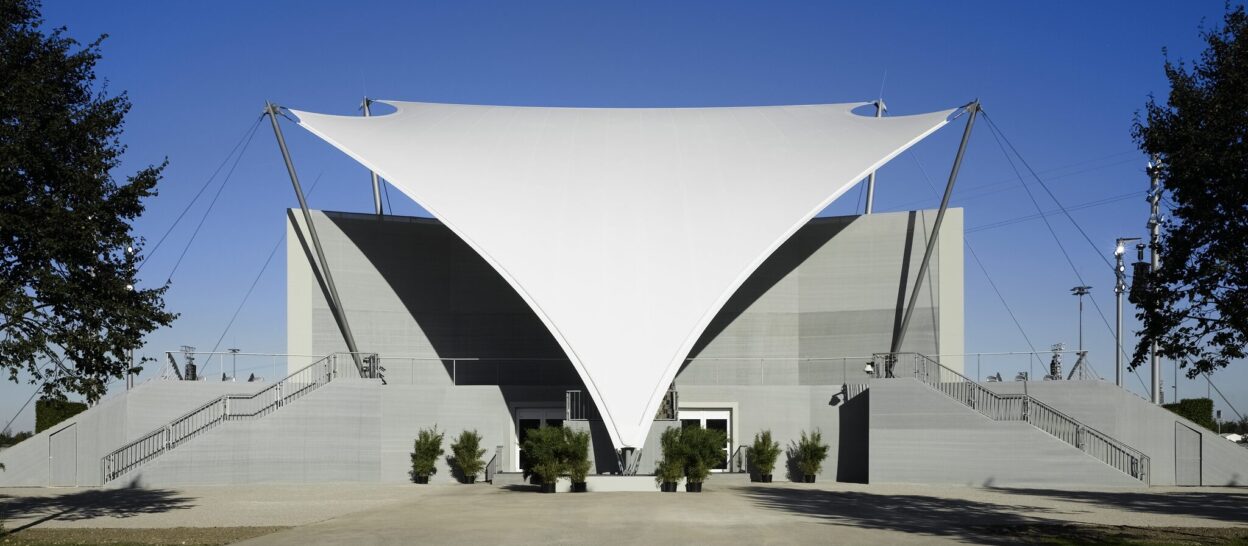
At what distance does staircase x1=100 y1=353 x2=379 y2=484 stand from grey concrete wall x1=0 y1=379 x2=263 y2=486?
28.4 inches

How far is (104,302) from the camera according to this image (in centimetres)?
1880

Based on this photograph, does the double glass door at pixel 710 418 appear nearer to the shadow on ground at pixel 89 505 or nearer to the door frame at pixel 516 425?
the door frame at pixel 516 425

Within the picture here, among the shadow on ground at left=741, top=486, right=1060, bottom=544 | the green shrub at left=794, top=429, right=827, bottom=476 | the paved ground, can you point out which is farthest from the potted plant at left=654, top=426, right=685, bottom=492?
the green shrub at left=794, top=429, right=827, bottom=476

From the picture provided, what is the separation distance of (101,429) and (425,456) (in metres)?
8.72

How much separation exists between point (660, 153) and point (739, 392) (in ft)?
24.5

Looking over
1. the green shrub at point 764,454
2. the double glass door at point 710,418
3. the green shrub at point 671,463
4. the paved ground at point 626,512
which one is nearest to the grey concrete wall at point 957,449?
the paved ground at point 626,512

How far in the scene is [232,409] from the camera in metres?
32.7

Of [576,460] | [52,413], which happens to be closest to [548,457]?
[576,460]

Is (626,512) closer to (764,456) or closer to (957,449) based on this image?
(764,456)

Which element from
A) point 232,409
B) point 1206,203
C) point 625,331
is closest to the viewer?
point 1206,203

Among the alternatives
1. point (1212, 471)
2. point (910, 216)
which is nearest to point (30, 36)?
point (910, 216)

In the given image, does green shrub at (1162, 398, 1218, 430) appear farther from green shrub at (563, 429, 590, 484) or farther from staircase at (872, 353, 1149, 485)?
green shrub at (563, 429, 590, 484)

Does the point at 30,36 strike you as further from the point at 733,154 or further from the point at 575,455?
the point at 733,154

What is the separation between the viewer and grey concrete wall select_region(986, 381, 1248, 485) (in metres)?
31.5
